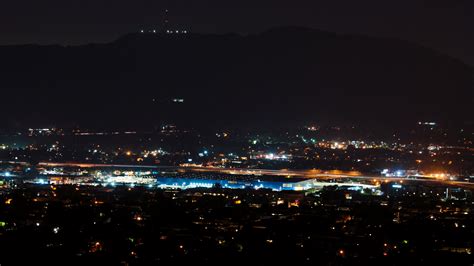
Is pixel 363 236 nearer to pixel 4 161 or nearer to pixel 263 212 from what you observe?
pixel 263 212

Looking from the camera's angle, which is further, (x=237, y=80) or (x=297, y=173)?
(x=237, y=80)

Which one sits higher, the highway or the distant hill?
the distant hill

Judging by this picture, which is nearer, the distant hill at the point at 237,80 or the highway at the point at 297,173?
the highway at the point at 297,173

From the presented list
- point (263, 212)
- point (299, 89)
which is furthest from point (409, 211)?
point (299, 89)

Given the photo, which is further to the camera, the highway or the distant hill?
the distant hill

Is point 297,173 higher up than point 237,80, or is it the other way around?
point 237,80

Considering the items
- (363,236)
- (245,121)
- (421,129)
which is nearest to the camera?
(363,236)

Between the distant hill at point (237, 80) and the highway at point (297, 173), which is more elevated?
the distant hill at point (237, 80)

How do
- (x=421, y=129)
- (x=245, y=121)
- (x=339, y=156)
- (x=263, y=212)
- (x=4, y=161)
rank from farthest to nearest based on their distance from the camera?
(x=245, y=121) < (x=421, y=129) < (x=339, y=156) < (x=4, y=161) < (x=263, y=212)
